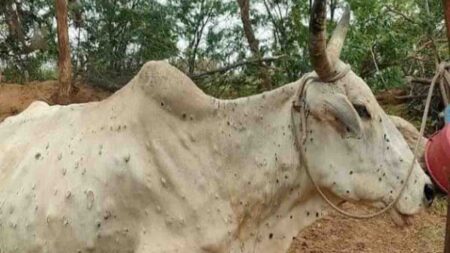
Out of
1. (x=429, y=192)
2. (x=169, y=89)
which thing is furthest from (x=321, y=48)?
(x=429, y=192)

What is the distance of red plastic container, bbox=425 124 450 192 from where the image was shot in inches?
134

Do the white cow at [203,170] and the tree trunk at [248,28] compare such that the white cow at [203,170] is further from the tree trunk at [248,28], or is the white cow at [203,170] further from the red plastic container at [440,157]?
the tree trunk at [248,28]

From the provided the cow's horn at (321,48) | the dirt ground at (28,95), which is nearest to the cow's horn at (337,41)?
the cow's horn at (321,48)

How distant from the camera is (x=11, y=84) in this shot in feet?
35.3

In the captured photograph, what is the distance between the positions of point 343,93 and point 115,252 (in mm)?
1182

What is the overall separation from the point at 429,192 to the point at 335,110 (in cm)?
57

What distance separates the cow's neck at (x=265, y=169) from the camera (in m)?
3.56

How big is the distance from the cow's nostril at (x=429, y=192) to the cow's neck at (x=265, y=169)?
468 millimetres

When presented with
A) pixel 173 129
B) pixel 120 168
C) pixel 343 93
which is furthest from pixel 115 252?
pixel 343 93

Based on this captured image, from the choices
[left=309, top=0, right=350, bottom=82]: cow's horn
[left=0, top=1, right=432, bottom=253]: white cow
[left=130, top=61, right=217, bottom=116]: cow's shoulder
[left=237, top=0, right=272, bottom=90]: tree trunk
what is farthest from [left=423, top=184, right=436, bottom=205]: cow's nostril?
[left=237, top=0, right=272, bottom=90]: tree trunk

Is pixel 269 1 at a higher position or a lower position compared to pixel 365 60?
higher

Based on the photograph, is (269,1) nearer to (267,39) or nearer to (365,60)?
(267,39)

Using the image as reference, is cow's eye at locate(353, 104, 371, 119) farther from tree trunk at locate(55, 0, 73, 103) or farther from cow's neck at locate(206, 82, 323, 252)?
tree trunk at locate(55, 0, 73, 103)

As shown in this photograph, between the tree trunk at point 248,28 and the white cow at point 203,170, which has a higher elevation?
the tree trunk at point 248,28
